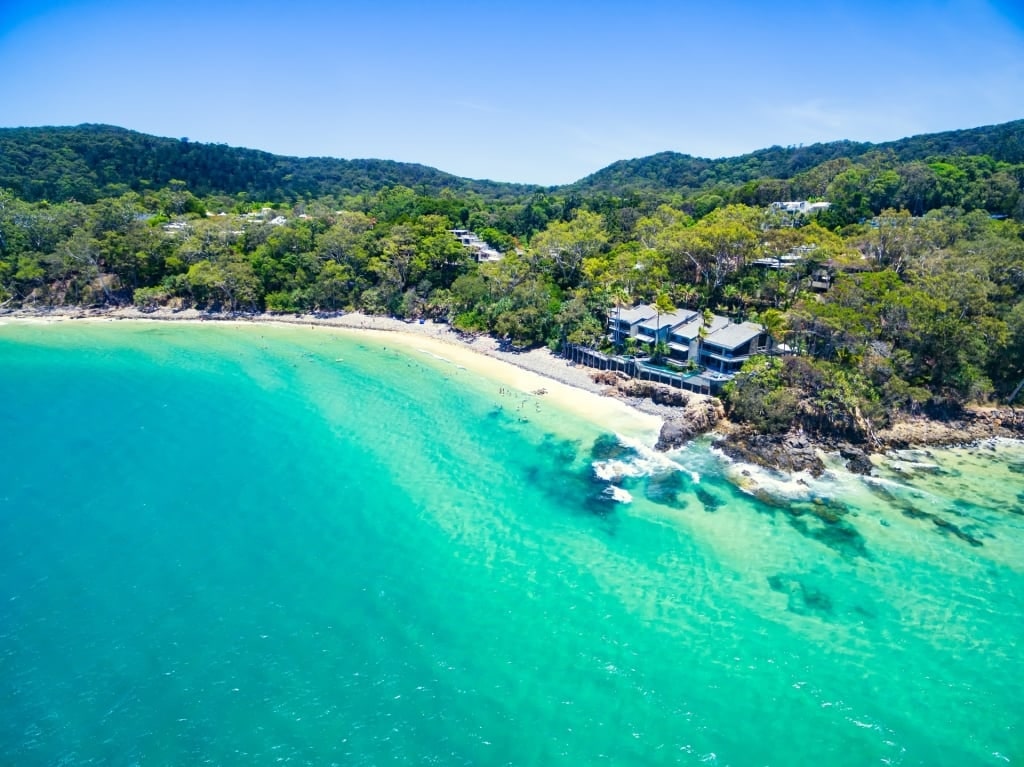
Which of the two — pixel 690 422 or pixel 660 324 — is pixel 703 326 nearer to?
pixel 660 324

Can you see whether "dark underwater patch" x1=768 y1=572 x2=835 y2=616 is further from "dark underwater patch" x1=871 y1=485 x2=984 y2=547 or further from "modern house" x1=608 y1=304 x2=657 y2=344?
"modern house" x1=608 y1=304 x2=657 y2=344

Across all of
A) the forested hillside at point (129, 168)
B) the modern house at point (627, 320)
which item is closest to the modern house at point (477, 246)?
the modern house at point (627, 320)

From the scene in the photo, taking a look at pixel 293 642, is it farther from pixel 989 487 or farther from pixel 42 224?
pixel 42 224

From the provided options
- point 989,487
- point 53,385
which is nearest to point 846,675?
point 989,487

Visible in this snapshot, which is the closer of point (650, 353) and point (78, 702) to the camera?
point (78, 702)

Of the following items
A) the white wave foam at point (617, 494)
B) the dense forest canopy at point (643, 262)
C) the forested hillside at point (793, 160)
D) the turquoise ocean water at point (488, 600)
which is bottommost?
the turquoise ocean water at point (488, 600)

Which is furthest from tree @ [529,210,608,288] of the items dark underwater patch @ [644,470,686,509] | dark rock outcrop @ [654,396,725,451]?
dark underwater patch @ [644,470,686,509]

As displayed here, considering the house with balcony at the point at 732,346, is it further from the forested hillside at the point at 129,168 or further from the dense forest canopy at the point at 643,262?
the forested hillside at the point at 129,168
